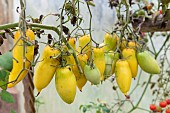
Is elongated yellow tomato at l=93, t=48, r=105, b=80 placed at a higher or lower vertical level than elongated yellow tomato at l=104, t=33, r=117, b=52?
lower

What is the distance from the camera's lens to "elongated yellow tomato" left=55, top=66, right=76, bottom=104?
1.70ft

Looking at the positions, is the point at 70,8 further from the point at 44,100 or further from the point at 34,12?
the point at 44,100

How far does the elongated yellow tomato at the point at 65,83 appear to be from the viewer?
518 mm

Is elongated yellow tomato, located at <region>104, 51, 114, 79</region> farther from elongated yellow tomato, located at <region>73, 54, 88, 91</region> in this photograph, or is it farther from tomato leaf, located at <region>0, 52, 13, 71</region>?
tomato leaf, located at <region>0, 52, 13, 71</region>

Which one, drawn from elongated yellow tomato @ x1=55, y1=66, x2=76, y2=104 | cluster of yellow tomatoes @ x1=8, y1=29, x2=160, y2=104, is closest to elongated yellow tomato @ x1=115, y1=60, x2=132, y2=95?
cluster of yellow tomatoes @ x1=8, y1=29, x2=160, y2=104

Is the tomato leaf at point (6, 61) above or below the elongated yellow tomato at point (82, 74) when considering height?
above

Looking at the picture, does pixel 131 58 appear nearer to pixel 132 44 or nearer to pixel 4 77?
pixel 132 44

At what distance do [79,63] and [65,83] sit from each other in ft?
0.16

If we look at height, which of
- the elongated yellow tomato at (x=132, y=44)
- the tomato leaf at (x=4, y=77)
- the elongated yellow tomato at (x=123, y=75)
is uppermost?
the elongated yellow tomato at (x=132, y=44)

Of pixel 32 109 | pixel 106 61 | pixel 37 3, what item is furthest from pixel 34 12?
pixel 106 61

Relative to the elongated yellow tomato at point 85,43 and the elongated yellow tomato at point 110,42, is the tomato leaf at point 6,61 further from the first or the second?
the elongated yellow tomato at point 110,42

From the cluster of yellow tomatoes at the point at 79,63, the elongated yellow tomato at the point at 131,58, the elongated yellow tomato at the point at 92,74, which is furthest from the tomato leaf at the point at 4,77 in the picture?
the elongated yellow tomato at the point at 131,58

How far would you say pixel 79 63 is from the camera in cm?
56

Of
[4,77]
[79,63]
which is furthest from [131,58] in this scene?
[4,77]
